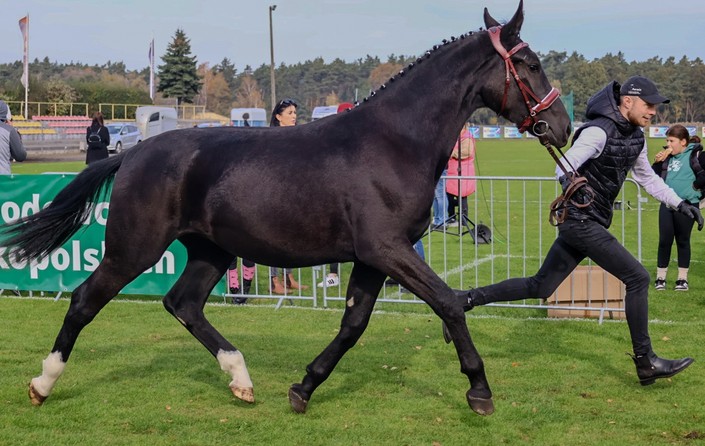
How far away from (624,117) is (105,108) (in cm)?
7231

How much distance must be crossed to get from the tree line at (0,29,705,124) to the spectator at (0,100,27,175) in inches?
1053

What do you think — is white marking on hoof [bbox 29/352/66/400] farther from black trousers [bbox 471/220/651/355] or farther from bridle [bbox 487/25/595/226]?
black trousers [bbox 471/220/651/355]

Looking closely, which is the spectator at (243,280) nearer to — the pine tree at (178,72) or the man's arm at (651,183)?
the man's arm at (651,183)

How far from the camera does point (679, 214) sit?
420 inches

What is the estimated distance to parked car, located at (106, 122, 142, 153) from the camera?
Result: 4422cm

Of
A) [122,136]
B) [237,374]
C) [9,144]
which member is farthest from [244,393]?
[122,136]

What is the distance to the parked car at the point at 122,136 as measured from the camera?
44219mm

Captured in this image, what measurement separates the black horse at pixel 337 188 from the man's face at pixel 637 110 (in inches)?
33.9

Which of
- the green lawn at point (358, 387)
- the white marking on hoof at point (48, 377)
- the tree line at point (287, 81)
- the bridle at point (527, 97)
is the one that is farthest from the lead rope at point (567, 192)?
the tree line at point (287, 81)

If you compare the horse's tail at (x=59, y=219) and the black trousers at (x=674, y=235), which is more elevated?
the horse's tail at (x=59, y=219)

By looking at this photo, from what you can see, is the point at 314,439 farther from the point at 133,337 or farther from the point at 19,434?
the point at 133,337

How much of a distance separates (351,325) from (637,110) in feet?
8.02

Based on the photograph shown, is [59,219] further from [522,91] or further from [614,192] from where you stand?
[614,192]

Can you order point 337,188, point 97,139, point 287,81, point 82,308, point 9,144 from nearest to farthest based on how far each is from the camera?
point 337,188
point 82,308
point 9,144
point 97,139
point 287,81
